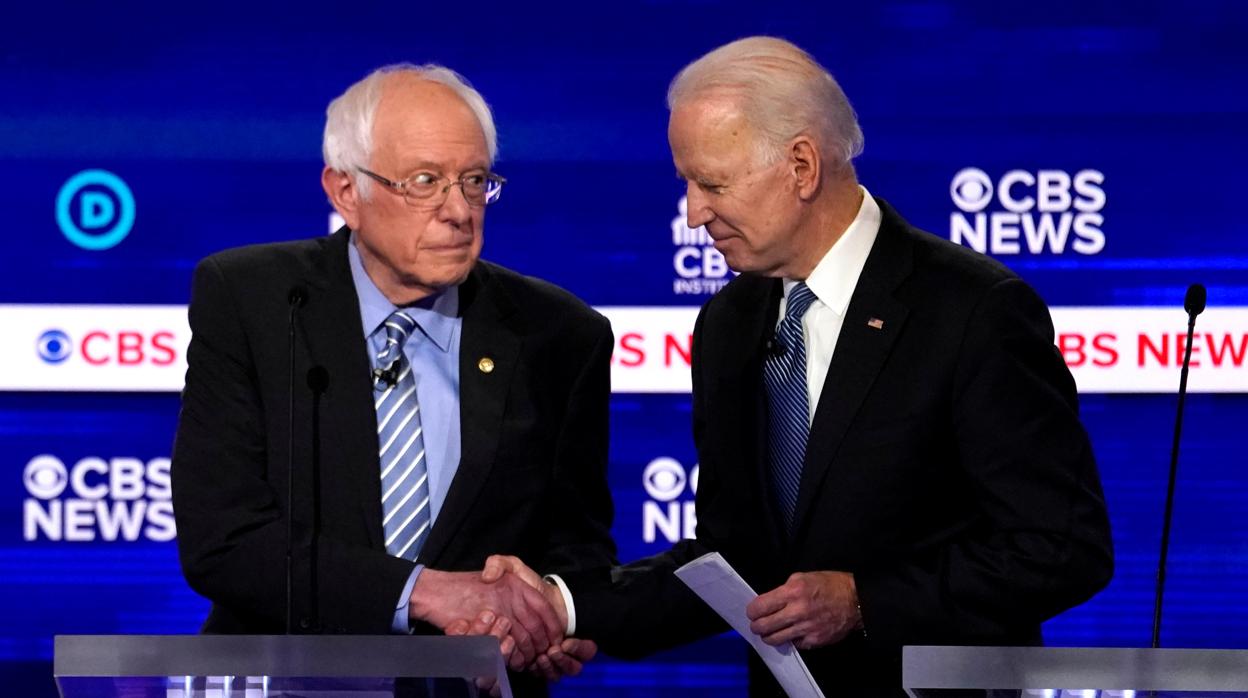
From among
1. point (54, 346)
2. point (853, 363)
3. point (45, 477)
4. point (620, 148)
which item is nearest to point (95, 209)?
point (54, 346)

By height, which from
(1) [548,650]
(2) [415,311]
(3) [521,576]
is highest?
(2) [415,311]

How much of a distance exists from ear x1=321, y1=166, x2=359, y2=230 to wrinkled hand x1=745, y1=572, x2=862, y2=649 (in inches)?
38.6

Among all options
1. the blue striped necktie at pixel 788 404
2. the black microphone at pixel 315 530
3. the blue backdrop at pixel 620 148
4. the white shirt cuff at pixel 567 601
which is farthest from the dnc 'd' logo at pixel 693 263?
the black microphone at pixel 315 530

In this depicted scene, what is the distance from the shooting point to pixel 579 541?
3.03 metres

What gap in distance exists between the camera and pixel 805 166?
2.83m

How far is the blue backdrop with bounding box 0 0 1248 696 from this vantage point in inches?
165

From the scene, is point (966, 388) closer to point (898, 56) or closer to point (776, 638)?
point (776, 638)

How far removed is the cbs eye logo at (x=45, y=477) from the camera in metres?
4.27

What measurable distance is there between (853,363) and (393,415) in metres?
0.77

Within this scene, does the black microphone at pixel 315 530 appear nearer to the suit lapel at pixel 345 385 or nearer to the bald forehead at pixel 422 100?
the suit lapel at pixel 345 385

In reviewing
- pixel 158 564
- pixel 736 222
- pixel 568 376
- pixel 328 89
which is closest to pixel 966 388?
pixel 736 222

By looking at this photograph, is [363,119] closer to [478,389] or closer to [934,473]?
[478,389]

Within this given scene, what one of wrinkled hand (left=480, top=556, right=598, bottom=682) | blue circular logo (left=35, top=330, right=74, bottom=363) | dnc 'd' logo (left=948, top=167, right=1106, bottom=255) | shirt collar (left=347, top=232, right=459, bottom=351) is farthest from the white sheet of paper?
blue circular logo (left=35, top=330, right=74, bottom=363)

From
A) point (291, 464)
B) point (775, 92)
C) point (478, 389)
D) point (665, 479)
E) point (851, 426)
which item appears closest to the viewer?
point (291, 464)
